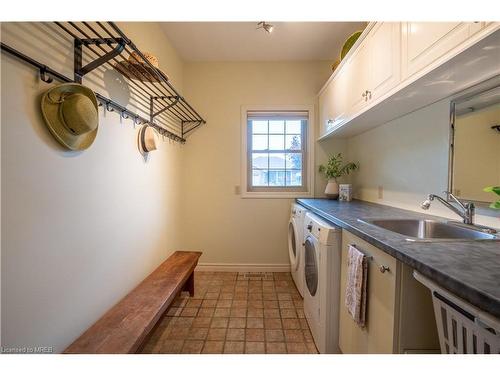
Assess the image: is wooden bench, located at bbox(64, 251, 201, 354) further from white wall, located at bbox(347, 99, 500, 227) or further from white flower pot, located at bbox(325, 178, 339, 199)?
white wall, located at bbox(347, 99, 500, 227)

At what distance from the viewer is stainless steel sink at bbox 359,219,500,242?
46.0 inches

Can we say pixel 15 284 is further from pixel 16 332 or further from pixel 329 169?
pixel 329 169

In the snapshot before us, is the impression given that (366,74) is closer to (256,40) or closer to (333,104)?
(333,104)

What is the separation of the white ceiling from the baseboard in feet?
8.28

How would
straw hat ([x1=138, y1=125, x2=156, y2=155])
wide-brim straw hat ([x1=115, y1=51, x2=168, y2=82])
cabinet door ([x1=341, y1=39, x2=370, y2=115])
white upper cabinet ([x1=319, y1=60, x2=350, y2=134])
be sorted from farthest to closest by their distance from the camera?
white upper cabinet ([x1=319, y1=60, x2=350, y2=134])
straw hat ([x1=138, y1=125, x2=156, y2=155])
cabinet door ([x1=341, y1=39, x2=370, y2=115])
wide-brim straw hat ([x1=115, y1=51, x2=168, y2=82])

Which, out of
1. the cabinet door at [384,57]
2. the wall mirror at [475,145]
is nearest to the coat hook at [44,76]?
the cabinet door at [384,57]

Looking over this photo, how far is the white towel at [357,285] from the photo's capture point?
3.52ft

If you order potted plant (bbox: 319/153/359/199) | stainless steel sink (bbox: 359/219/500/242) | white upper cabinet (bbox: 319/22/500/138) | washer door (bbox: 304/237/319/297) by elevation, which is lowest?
washer door (bbox: 304/237/319/297)

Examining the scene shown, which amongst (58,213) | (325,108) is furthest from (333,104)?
(58,213)

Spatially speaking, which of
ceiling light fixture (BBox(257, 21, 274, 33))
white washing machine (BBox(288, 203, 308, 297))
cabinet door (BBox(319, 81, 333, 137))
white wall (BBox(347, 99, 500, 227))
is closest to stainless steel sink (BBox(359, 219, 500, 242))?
white wall (BBox(347, 99, 500, 227))

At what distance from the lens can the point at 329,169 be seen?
2740mm

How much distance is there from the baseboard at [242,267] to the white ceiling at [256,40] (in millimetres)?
2524

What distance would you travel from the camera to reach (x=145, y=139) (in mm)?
1761
